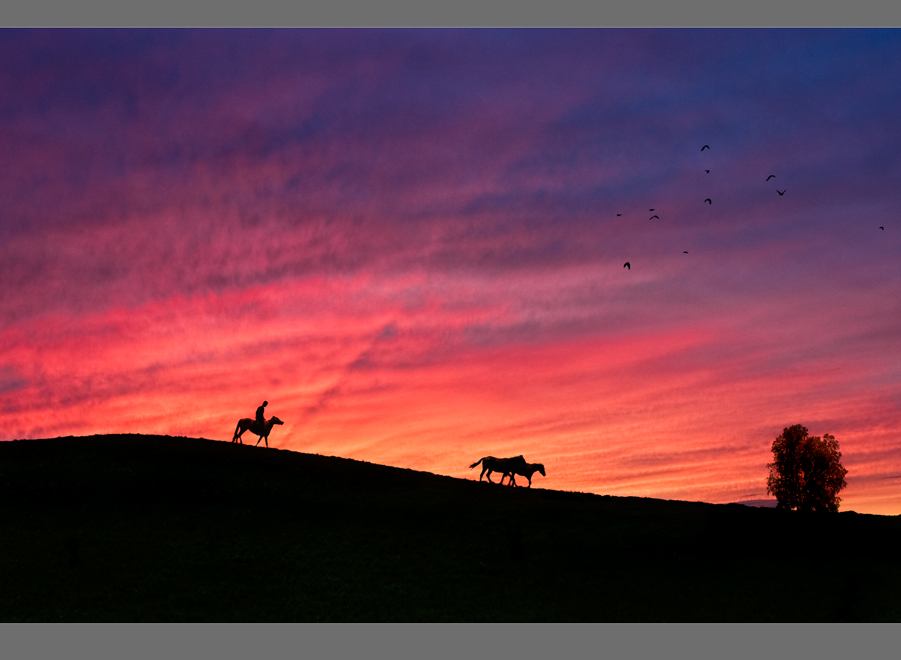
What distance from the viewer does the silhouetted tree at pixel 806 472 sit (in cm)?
7712

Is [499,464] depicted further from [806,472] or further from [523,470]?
[806,472]

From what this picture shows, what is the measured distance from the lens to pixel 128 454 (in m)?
57.7

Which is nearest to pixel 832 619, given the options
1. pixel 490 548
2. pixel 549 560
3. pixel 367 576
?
pixel 549 560

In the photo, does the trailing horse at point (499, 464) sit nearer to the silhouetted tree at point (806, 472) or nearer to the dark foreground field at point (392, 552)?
the dark foreground field at point (392, 552)

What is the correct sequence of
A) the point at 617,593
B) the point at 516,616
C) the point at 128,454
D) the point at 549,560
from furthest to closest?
the point at 128,454, the point at 549,560, the point at 617,593, the point at 516,616

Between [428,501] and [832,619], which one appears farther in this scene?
[428,501]

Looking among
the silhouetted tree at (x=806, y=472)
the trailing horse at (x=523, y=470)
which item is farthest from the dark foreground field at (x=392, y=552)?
the silhouetted tree at (x=806, y=472)

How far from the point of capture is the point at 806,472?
7819 centimetres

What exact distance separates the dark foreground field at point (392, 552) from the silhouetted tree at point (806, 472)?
32.0 metres

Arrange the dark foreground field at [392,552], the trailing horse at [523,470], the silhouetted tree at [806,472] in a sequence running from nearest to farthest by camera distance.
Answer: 1. the dark foreground field at [392,552]
2. the trailing horse at [523,470]
3. the silhouetted tree at [806,472]

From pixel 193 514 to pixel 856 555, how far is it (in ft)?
115

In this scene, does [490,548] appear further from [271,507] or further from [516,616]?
[271,507]

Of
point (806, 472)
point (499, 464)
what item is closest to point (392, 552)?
point (499, 464)

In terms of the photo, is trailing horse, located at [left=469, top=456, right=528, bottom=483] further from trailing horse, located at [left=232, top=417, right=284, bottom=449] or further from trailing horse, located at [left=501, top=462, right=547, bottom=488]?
trailing horse, located at [left=232, top=417, right=284, bottom=449]
